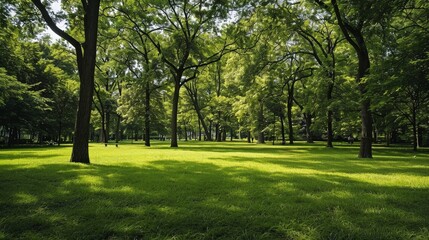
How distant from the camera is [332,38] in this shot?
30.3m

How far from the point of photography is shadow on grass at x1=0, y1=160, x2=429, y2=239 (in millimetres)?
4223

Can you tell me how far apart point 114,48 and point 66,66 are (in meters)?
20.4

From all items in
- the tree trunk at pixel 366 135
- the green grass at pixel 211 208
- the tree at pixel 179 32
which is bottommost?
the green grass at pixel 211 208

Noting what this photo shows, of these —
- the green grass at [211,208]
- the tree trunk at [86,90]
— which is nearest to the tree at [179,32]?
the tree trunk at [86,90]

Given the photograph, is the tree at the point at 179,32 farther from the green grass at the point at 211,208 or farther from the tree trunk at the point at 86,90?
the green grass at the point at 211,208

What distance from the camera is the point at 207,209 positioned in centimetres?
518

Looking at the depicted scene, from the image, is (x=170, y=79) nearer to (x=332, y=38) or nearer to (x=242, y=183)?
(x=332, y=38)

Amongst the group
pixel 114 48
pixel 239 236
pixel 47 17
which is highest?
pixel 114 48

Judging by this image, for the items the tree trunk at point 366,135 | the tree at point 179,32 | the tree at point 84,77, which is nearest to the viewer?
the tree at point 84,77

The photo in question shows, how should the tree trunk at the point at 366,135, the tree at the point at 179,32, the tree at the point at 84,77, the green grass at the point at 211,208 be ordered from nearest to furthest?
the green grass at the point at 211,208 → the tree at the point at 84,77 → the tree trunk at the point at 366,135 → the tree at the point at 179,32

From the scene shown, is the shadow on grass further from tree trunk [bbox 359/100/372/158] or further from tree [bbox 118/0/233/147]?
tree [bbox 118/0/233/147]

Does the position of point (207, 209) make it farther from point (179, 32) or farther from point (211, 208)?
point (179, 32)

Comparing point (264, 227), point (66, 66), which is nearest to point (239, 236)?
point (264, 227)

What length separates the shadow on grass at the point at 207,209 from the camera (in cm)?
422
